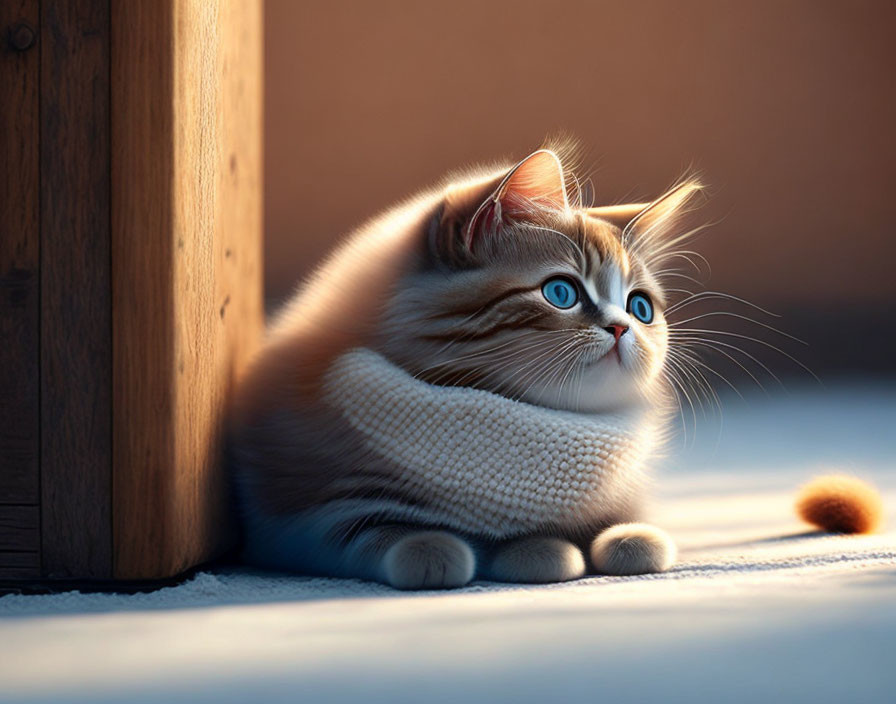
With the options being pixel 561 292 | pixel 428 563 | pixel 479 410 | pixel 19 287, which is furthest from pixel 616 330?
pixel 19 287

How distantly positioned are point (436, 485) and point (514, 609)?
9.2 inches

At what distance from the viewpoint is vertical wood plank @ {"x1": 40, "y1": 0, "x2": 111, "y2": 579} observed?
1258mm

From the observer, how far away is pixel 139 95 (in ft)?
4.10

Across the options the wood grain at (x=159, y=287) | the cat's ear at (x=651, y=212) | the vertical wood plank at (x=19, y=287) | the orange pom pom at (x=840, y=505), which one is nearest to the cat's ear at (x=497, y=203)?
the cat's ear at (x=651, y=212)

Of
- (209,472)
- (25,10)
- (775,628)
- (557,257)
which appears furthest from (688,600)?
(25,10)

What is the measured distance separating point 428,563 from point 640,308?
0.44m

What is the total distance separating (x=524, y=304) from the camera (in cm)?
130

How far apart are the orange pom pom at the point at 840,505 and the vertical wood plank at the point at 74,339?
1073 millimetres

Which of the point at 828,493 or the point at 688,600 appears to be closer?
the point at 688,600

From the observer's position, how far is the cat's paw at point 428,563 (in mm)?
1206

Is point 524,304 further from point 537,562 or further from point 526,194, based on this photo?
point 537,562

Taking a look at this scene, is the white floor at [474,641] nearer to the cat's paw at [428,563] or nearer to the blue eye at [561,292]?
the cat's paw at [428,563]

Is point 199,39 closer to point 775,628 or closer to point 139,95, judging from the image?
point 139,95

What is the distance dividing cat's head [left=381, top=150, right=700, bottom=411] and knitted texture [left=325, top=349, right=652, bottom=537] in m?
0.04
